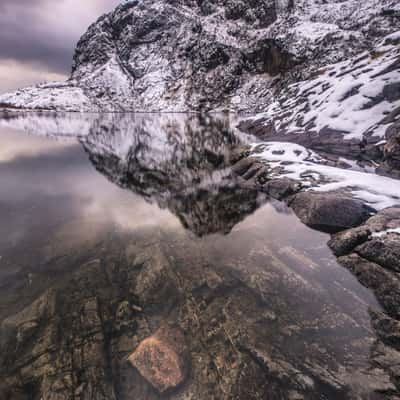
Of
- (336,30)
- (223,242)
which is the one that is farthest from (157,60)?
(223,242)

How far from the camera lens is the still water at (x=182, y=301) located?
4.02 m

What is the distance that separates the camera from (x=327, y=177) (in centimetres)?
1115

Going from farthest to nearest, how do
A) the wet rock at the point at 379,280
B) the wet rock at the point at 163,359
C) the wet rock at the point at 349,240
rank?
the wet rock at the point at 349,240 < the wet rock at the point at 379,280 < the wet rock at the point at 163,359

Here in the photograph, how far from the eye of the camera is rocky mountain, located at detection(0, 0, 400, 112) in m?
77.5

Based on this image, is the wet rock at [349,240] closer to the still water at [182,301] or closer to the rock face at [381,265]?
the rock face at [381,265]

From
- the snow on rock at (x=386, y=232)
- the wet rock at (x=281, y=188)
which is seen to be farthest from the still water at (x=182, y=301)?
the snow on rock at (x=386, y=232)

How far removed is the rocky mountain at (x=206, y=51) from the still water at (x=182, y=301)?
59.1 m

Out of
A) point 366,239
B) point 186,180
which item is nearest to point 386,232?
point 366,239

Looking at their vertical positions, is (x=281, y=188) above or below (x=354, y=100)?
below

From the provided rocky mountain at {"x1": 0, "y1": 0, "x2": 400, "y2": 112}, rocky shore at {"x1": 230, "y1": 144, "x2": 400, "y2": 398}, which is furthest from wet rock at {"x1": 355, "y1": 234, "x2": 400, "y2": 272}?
Result: rocky mountain at {"x1": 0, "y1": 0, "x2": 400, "y2": 112}

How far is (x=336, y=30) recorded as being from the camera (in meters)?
76.6

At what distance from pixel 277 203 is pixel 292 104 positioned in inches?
878

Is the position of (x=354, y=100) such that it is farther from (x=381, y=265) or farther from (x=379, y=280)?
(x=379, y=280)

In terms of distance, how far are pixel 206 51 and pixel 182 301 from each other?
5709 inches
